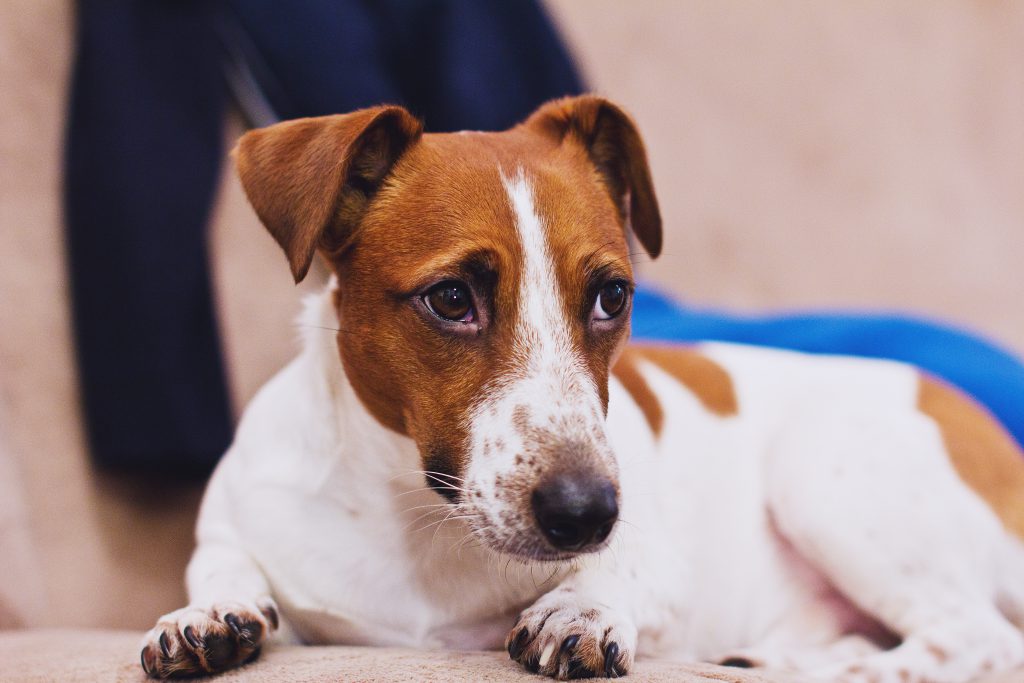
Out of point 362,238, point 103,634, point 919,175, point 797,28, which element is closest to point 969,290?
point 919,175

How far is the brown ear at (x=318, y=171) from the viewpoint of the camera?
1592 millimetres

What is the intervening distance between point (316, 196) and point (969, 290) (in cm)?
351

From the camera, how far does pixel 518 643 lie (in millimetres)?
1546

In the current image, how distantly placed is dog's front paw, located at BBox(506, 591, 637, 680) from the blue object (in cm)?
156

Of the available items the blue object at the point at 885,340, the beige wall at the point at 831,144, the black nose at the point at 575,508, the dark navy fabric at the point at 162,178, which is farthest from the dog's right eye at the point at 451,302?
the beige wall at the point at 831,144

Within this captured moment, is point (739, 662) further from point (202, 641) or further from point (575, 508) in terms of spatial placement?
point (202, 641)

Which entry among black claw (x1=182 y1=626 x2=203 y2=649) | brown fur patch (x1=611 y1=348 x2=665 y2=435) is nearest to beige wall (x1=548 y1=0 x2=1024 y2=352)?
brown fur patch (x1=611 y1=348 x2=665 y2=435)

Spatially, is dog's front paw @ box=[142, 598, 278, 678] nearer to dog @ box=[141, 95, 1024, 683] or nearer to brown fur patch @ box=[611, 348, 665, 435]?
dog @ box=[141, 95, 1024, 683]

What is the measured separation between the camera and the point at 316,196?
159cm

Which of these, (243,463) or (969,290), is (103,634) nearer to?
Result: (243,463)

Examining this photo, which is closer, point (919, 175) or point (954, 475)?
point (954, 475)

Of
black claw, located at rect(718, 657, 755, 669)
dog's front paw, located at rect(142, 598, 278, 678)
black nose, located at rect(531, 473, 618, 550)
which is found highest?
black nose, located at rect(531, 473, 618, 550)

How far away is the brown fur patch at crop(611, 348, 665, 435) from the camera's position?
2150 millimetres

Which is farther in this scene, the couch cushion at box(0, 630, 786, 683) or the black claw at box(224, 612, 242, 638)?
the black claw at box(224, 612, 242, 638)
